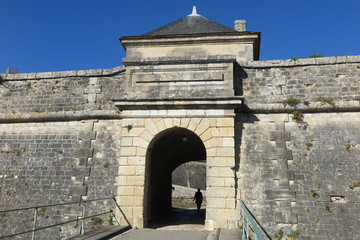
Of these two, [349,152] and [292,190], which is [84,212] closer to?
[292,190]

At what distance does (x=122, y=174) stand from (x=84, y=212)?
1.24 m

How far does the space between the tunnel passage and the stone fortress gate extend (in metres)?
0.51

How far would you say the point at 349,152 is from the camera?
6.79 m

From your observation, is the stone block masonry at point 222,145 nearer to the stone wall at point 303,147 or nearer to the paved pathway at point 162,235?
the stone wall at point 303,147

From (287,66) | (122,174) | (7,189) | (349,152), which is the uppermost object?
(287,66)

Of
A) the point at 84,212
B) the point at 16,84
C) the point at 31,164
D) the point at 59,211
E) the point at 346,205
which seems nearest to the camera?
the point at 346,205

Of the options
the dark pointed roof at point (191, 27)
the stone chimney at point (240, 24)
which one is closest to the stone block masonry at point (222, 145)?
the dark pointed roof at point (191, 27)

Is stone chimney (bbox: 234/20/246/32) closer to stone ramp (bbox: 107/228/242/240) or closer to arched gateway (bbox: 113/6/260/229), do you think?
arched gateway (bbox: 113/6/260/229)

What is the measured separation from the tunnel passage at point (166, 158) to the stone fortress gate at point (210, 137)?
0.51m

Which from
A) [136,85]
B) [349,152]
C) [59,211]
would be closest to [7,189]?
[59,211]

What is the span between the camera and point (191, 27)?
36.4ft

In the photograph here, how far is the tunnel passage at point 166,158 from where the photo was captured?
28.7 feet

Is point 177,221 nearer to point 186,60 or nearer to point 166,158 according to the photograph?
point 166,158

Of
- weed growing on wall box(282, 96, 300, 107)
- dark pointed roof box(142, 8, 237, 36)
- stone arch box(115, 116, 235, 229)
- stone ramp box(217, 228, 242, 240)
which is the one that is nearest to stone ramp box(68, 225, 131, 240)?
stone arch box(115, 116, 235, 229)
